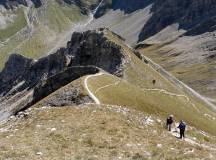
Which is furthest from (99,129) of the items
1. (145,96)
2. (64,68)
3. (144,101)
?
(64,68)

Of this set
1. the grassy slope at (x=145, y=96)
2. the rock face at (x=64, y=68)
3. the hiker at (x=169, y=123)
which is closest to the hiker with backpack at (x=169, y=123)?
the hiker at (x=169, y=123)

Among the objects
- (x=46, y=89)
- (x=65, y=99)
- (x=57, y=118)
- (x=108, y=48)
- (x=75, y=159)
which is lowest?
(x=75, y=159)

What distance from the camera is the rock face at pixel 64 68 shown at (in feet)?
333

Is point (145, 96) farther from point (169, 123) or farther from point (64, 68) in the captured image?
point (64, 68)

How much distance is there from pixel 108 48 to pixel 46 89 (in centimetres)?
2196

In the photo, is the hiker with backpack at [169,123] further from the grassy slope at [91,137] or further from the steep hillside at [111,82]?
the steep hillside at [111,82]

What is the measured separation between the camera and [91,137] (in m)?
40.1

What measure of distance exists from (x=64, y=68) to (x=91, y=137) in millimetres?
101744

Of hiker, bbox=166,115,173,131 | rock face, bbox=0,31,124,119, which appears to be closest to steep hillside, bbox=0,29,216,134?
rock face, bbox=0,31,124,119

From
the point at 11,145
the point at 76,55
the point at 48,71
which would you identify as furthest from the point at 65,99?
the point at 48,71

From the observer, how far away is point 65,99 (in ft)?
217

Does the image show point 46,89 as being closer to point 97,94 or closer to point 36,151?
point 97,94

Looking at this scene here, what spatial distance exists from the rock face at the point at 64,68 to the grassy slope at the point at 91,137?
4410 centimetres

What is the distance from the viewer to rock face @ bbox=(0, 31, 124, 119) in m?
102
